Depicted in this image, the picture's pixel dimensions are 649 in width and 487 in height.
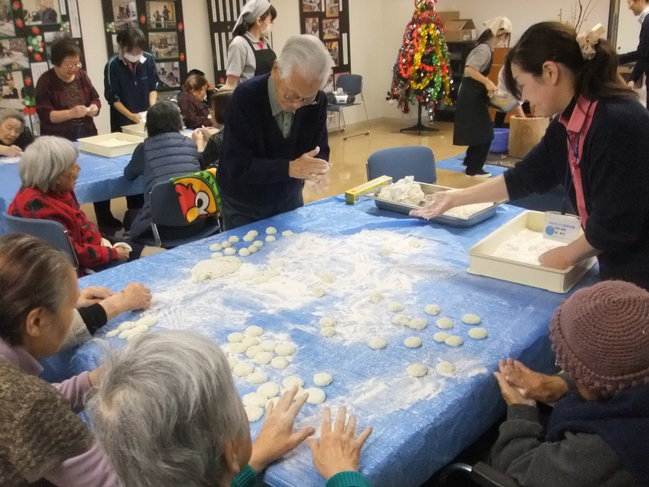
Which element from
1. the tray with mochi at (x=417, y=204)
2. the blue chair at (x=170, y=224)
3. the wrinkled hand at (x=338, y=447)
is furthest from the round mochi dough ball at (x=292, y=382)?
the blue chair at (x=170, y=224)

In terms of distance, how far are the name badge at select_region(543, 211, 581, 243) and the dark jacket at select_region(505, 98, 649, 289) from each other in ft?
0.96

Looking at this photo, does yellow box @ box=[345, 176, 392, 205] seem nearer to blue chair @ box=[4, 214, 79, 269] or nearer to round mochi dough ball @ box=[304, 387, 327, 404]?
blue chair @ box=[4, 214, 79, 269]

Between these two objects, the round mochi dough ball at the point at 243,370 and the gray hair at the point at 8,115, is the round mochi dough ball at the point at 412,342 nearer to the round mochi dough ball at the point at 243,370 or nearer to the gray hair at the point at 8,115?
the round mochi dough ball at the point at 243,370

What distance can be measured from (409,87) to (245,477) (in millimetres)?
7364

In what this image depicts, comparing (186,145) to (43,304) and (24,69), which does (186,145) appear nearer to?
(43,304)

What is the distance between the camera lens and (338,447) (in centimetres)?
115

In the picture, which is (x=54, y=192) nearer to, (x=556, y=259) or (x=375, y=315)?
(x=375, y=315)

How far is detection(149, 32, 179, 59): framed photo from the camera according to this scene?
245 inches

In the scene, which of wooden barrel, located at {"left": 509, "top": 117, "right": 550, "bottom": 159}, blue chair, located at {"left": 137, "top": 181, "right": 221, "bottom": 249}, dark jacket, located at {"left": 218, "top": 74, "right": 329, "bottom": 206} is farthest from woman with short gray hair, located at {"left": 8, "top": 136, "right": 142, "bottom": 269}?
wooden barrel, located at {"left": 509, "top": 117, "right": 550, "bottom": 159}

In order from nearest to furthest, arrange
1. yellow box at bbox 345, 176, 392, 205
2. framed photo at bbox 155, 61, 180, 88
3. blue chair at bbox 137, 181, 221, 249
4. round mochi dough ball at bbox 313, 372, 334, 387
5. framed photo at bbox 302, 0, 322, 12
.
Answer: round mochi dough ball at bbox 313, 372, 334, 387 → yellow box at bbox 345, 176, 392, 205 → blue chair at bbox 137, 181, 221, 249 → framed photo at bbox 155, 61, 180, 88 → framed photo at bbox 302, 0, 322, 12

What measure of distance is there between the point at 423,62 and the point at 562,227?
5.93m

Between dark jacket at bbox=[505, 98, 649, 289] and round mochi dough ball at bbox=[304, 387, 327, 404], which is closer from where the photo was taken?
round mochi dough ball at bbox=[304, 387, 327, 404]

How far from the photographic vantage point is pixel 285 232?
238 centimetres

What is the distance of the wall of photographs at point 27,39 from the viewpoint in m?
5.22
